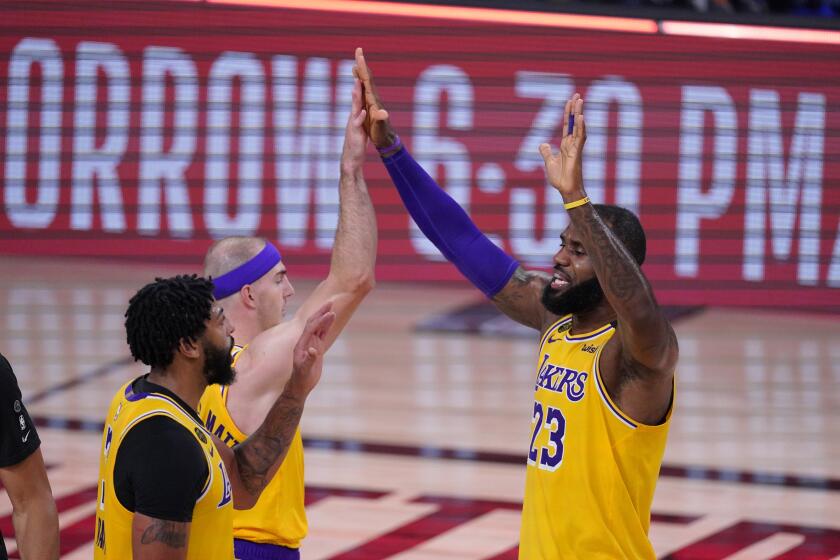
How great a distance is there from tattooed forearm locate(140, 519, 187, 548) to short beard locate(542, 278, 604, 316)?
152cm

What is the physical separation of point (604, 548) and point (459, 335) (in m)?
6.26

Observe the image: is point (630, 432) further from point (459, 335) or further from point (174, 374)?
point (459, 335)

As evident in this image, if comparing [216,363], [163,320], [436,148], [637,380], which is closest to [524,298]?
[637,380]

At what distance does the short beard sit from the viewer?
4070 mm

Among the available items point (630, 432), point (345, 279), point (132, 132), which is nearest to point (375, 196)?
point (132, 132)

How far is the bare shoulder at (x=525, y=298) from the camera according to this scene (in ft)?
14.9

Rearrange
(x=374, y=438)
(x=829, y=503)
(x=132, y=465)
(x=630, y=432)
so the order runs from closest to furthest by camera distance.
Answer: (x=132, y=465)
(x=630, y=432)
(x=829, y=503)
(x=374, y=438)

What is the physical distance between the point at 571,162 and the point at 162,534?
5.10ft

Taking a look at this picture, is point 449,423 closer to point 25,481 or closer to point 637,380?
point 637,380

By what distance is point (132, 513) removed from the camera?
3.15 meters

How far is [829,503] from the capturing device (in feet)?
22.2

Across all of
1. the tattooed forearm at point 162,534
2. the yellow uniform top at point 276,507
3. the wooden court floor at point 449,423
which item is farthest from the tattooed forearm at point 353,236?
the wooden court floor at point 449,423

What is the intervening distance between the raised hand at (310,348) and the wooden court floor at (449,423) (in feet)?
7.55

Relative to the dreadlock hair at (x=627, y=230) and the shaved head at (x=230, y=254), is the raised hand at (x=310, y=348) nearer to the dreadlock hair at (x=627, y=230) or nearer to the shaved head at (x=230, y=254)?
the shaved head at (x=230, y=254)
